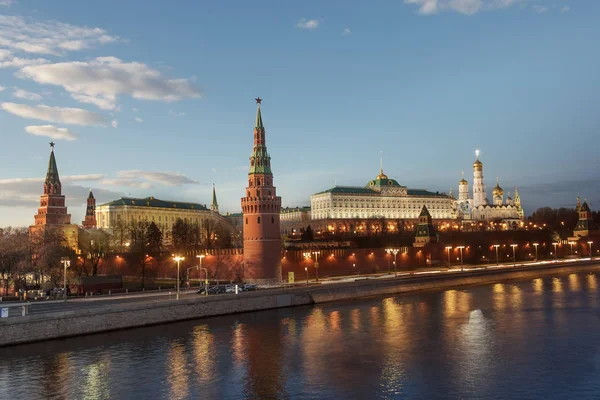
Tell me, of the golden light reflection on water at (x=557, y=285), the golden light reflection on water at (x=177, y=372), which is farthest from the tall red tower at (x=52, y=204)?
the golden light reflection on water at (x=557, y=285)

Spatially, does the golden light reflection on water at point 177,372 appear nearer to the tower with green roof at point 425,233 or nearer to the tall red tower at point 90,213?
the tower with green roof at point 425,233

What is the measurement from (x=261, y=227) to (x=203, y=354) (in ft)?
127

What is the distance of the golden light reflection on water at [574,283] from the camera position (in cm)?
6882

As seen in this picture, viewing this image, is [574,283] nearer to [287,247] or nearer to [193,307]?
[287,247]

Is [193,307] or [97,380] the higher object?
[193,307]

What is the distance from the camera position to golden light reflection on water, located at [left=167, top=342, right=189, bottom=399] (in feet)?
92.4

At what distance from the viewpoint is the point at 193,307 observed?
50469 mm

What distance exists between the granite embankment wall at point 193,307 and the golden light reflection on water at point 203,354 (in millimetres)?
3846

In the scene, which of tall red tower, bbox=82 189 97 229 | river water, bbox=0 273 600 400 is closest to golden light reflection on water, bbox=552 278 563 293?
river water, bbox=0 273 600 400

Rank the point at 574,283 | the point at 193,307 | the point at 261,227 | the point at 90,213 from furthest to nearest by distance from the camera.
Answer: the point at 90,213 → the point at 574,283 → the point at 261,227 → the point at 193,307

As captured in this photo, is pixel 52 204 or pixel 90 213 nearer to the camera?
pixel 52 204

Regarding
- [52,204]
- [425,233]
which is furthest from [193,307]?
[52,204]

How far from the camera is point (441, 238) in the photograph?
12794cm

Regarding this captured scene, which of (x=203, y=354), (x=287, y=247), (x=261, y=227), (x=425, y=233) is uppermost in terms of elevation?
(x=261, y=227)
